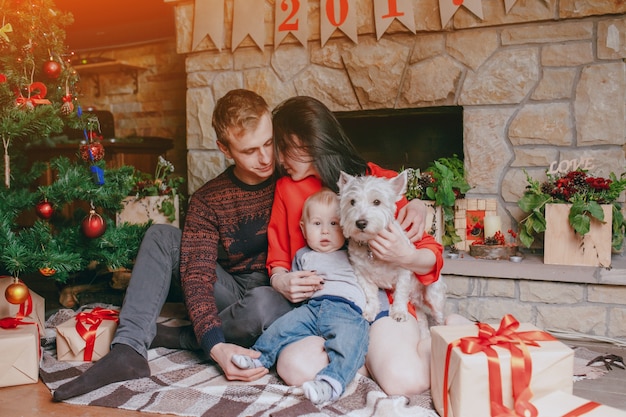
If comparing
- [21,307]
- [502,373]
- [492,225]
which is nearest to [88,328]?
[21,307]

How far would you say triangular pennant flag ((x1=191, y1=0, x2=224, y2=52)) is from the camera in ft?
9.74

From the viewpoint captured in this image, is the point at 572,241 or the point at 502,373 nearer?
the point at 502,373

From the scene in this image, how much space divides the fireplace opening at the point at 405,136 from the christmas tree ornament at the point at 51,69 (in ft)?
4.66

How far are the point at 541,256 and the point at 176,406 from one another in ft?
5.75

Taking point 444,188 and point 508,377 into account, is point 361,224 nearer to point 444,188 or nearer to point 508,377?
point 508,377

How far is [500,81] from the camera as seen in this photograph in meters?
2.54

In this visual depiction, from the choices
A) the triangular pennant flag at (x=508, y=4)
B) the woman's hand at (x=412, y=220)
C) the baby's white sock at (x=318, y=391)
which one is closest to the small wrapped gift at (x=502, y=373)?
the baby's white sock at (x=318, y=391)

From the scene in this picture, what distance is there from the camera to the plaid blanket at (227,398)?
1.50 meters

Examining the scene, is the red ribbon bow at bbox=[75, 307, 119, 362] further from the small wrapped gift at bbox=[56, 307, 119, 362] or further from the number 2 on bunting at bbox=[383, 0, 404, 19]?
the number 2 on bunting at bbox=[383, 0, 404, 19]

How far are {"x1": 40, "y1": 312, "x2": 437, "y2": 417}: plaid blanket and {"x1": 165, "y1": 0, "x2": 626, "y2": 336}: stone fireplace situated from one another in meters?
1.01

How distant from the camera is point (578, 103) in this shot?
2439 millimetres

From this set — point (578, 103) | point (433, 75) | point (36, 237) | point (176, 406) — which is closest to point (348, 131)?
point (433, 75)

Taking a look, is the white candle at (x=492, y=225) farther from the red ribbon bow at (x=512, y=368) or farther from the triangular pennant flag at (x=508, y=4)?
the red ribbon bow at (x=512, y=368)

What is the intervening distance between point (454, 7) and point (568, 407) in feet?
6.22
